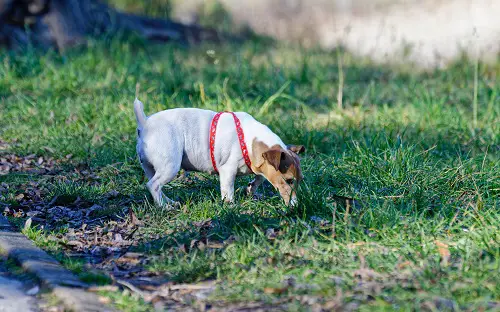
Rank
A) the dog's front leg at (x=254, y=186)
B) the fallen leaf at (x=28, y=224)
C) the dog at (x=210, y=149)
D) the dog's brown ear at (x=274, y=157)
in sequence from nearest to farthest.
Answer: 1. the fallen leaf at (x=28, y=224)
2. the dog's brown ear at (x=274, y=157)
3. the dog at (x=210, y=149)
4. the dog's front leg at (x=254, y=186)

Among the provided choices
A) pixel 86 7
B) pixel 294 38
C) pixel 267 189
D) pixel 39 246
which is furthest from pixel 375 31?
pixel 39 246

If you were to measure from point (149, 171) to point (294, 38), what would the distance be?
8.91 m

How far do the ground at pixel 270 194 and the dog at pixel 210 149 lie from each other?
0.19 meters

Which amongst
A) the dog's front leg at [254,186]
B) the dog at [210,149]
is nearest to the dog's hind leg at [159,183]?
the dog at [210,149]

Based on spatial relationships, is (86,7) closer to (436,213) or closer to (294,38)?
(294,38)

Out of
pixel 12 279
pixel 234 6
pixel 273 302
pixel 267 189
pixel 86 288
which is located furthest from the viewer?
pixel 234 6

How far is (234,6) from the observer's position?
16719mm

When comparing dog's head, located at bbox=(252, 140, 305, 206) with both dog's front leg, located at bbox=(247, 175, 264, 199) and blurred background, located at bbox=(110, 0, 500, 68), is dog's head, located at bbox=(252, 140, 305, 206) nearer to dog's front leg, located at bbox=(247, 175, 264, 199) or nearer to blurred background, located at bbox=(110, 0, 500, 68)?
dog's front leg, located at bbox=(247, 175, 264, 199)

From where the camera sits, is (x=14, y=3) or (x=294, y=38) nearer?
(x=14, y=3)

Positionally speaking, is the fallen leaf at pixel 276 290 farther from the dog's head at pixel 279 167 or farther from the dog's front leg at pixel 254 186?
the dog's front leg at pixel 254 186

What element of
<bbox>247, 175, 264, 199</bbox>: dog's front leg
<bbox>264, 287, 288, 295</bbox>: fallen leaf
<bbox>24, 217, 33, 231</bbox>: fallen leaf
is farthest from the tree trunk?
<bbox>264, 287, 288, 295</bbox>: fallen leaf

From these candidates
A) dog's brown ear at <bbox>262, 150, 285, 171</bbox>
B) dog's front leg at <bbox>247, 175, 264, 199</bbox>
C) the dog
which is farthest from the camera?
dog's front leg at <bbox>247, 175, 264, 199</bbox>

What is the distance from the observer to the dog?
5.20 metres

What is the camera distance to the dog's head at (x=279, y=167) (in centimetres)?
505
